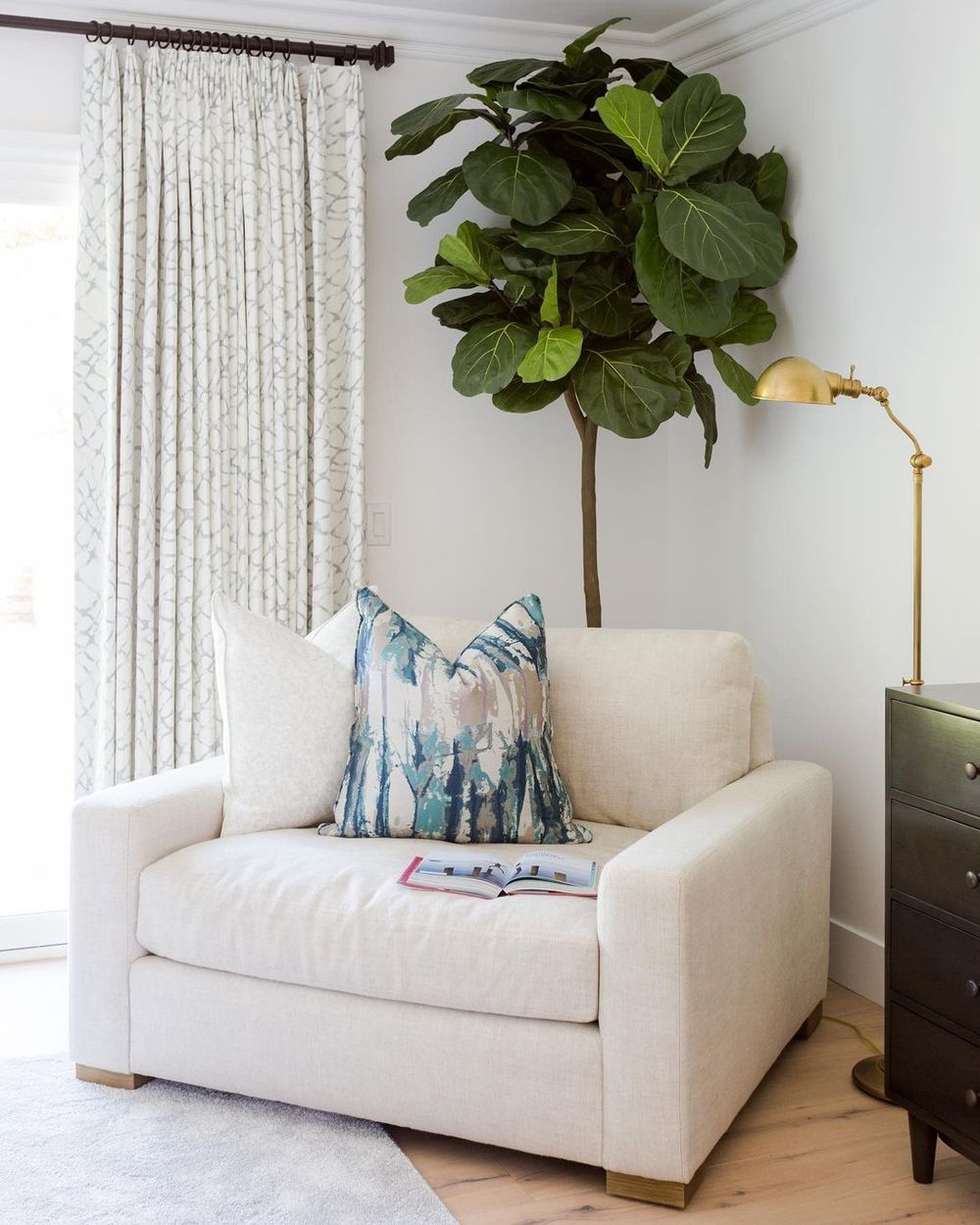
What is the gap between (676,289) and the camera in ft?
9.63

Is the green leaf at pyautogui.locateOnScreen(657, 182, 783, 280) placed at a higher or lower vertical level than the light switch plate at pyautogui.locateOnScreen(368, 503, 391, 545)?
higher

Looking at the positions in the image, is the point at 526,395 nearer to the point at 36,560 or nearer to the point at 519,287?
the point at 519,287

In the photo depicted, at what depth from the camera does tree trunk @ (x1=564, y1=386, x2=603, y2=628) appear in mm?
3385

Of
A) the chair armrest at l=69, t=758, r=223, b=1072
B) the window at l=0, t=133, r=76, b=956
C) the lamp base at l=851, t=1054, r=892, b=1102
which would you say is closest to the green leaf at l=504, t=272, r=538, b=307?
the window at l=0, t=133, r=76, b=956

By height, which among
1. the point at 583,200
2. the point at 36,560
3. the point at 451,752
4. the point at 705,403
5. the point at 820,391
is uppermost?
the point at 583,200

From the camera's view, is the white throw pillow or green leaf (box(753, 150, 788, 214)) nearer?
the white throw pillow

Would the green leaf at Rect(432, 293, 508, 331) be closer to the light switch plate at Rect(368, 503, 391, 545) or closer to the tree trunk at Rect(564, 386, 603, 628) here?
the tree trunk at Rect(564, 386, 603, 628)

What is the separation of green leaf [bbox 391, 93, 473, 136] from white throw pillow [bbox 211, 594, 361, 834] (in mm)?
1323

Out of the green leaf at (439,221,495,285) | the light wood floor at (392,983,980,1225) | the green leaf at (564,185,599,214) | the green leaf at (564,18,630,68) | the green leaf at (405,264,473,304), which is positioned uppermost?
the green leaf at (564,18,630,68)

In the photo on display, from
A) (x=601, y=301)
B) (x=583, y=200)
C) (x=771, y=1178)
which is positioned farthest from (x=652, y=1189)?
(x=583, y=200)

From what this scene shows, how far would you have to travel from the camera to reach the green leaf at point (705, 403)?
324cm

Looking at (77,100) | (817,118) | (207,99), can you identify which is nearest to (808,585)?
(817,118)

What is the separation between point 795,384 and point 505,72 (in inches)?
49.3

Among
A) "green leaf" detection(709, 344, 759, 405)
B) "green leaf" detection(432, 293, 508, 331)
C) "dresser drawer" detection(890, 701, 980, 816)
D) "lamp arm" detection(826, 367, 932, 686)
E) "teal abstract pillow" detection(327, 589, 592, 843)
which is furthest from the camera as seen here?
"green leaf" detection(432, 293, 508, 331)
